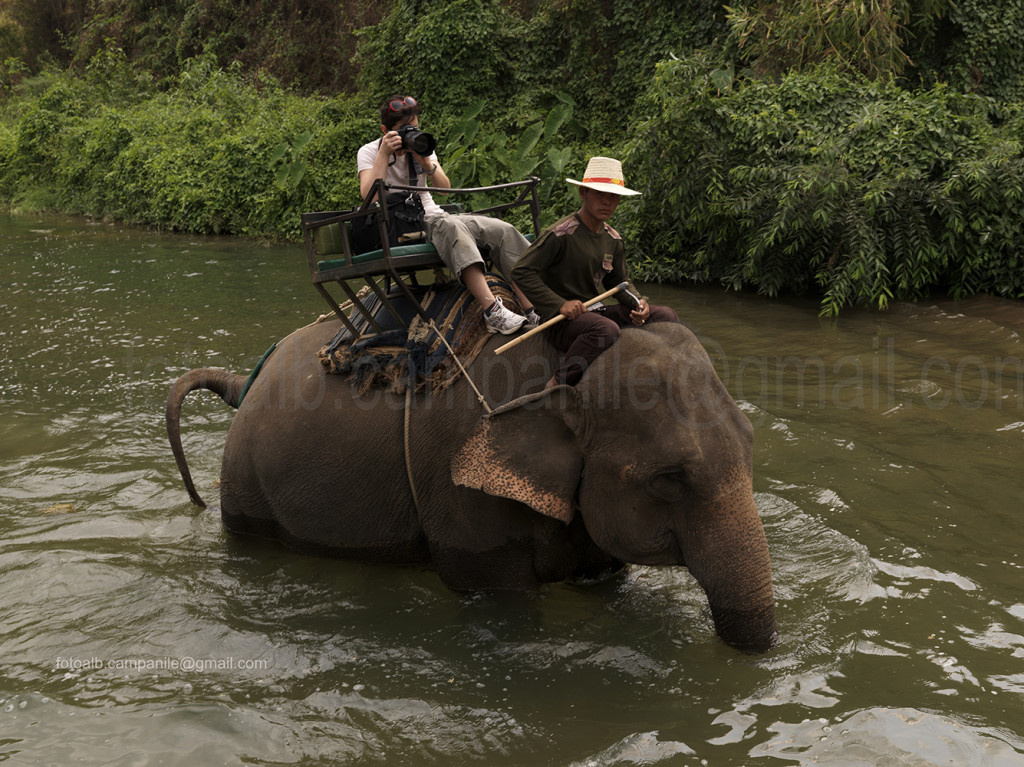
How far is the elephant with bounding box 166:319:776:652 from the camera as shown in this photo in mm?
3539

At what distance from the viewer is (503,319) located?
4.21 m

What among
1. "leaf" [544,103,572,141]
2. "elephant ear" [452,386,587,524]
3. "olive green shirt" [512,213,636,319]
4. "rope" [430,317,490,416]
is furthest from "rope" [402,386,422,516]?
"leaf" [544,103,572,141]

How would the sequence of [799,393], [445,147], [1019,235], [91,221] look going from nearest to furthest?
[799,393] → [1019,235] → [445,147] → [91,221]

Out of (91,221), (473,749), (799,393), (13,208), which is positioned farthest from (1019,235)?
(13,208)

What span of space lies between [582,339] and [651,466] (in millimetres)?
621

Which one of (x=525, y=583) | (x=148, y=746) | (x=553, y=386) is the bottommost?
(x=148, y=746)

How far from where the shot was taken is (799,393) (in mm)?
7547

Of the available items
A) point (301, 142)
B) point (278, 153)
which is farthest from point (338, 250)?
point (278, 153)

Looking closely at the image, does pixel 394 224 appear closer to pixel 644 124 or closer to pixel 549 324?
pixel 549 324

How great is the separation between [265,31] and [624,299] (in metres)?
26.3

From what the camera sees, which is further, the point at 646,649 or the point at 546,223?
the point at 546,223

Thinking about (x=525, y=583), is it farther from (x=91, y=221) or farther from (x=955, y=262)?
(x=91, y=221)

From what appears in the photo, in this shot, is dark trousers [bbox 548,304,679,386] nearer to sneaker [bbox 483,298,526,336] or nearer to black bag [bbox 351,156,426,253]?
sneaker [bbox 483,298,526,336]

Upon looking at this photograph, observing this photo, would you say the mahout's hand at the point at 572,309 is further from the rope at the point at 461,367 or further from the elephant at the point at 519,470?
the rope at the point at 461,367
